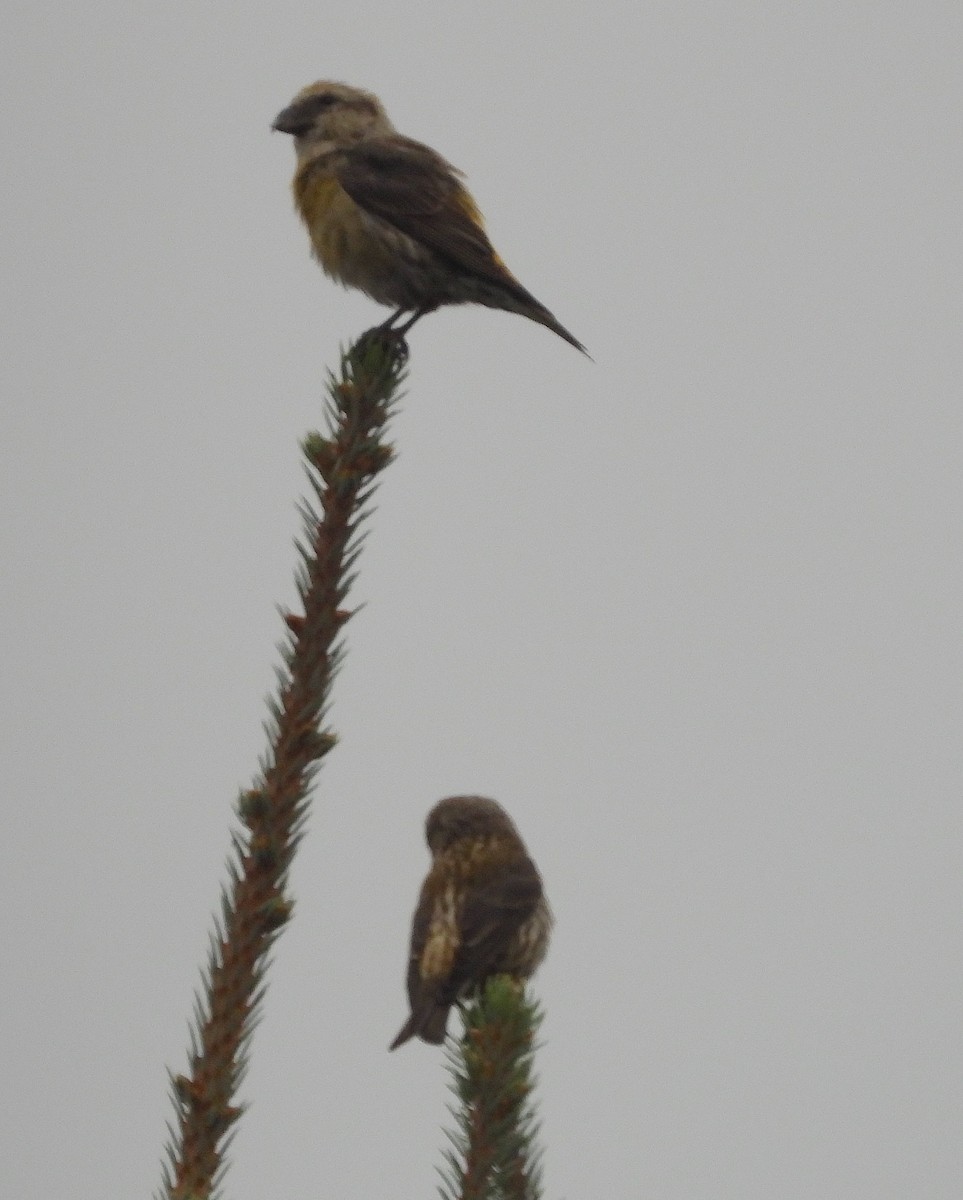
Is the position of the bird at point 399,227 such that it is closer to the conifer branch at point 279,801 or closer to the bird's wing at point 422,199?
the bird's wing at point 422,199

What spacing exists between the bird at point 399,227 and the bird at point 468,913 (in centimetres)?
210

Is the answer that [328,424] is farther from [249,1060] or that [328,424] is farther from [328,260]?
[328,260]

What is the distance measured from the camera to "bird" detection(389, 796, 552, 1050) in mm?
4781

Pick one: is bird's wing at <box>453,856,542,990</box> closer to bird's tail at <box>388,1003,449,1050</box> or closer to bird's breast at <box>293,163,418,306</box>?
bird's tail at <box>388,1003,449,1050</box>

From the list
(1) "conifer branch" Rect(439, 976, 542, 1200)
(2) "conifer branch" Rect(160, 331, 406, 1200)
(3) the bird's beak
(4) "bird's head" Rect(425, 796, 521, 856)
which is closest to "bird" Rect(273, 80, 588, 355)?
(3) the bird's beak

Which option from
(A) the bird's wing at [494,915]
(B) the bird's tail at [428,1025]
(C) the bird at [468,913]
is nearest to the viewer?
(B) the bird's tail at [428,1025]

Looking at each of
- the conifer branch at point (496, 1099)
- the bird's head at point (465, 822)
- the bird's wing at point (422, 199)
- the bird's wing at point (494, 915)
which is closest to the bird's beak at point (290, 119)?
the bird's wing at point (422, 199)

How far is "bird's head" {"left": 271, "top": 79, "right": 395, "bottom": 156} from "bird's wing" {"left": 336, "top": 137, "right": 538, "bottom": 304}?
0.80ft

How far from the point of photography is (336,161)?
24.7 feet

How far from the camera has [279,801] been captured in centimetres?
256

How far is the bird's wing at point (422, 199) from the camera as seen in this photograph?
7.08 metres

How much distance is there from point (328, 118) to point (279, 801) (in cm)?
615

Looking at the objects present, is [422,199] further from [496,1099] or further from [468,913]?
[496,1099]

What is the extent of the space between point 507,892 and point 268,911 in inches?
132
